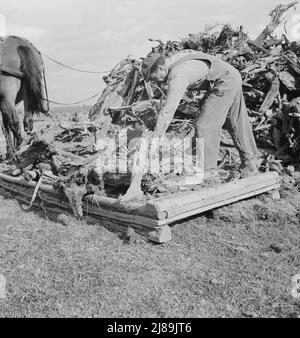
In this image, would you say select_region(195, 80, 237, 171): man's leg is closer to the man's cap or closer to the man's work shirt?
the man's work shirt

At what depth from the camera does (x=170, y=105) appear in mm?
4461

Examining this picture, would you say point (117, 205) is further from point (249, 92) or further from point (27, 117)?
point (27, 117)

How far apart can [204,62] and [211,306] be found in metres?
2.80

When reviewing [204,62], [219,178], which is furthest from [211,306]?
[204,62]

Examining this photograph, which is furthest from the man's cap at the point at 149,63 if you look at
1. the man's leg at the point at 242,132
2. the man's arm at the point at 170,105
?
the man's leg at the point at 242,132

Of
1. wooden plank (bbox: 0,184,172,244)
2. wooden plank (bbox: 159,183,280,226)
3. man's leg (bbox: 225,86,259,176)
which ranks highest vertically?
man's leg (bbox: 225,86,259,176)

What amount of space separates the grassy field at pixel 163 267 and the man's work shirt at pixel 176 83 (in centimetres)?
116

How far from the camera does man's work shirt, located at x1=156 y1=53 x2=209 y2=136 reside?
4.46m

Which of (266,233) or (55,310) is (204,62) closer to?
(266,233)

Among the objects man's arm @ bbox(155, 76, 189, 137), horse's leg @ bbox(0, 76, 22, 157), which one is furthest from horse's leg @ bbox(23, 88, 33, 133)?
man's arm @ bbox(155, 76, 189, 137)

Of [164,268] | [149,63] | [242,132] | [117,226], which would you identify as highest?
[149,63]

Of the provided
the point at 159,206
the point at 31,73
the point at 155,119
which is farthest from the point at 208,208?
the point at 31,73

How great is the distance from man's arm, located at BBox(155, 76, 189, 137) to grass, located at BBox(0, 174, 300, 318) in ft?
3.62

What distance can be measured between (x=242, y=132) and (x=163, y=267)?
7.48ft
